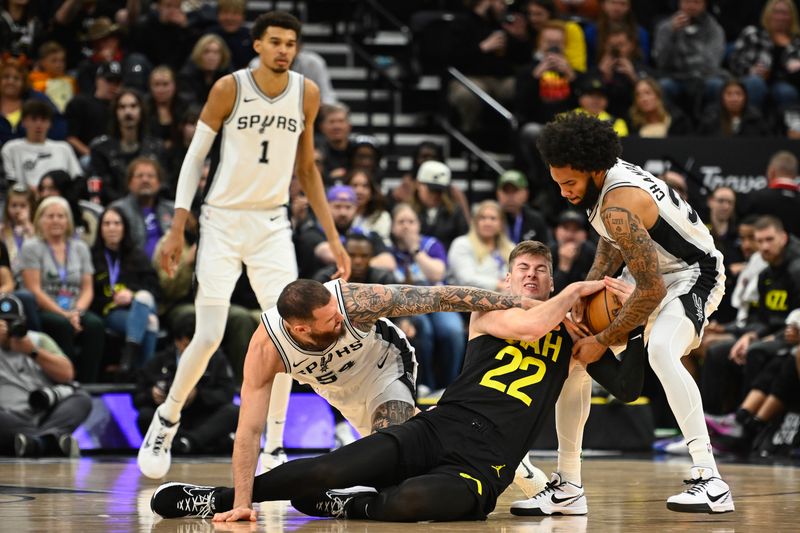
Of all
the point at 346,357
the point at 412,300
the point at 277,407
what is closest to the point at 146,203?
the point at 277,407

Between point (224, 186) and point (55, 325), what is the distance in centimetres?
310

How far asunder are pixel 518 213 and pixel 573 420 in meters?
6.38

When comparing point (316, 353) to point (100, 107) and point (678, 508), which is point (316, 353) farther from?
point (100, 107)

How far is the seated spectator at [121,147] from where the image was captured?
36.8 ft

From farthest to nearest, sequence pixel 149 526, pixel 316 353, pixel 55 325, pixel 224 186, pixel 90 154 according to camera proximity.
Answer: pixel 90 154 < pixel 55 325 < pixel 224 186 < pixel 316 353 < pixel 149 526

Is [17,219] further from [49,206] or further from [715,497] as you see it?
[715,497]

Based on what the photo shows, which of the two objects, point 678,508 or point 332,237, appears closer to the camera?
point 678,508

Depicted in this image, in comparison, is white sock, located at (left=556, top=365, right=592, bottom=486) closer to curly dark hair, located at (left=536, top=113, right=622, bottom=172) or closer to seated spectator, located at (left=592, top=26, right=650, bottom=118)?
curly dark hair, located at (left=536, top=113, right=622, bottom=172)

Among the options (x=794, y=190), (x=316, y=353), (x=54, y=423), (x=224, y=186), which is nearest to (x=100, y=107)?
(x=54, y=423)

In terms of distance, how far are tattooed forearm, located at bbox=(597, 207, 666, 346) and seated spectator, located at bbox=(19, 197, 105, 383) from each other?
18.2ft

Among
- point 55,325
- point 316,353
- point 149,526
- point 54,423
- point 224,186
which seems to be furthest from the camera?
point 55,325

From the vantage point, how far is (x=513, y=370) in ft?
17.3

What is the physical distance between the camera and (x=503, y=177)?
1189 cm

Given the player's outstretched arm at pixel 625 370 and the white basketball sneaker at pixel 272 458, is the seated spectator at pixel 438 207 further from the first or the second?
the player's outstretched arm at pixel 625 370
